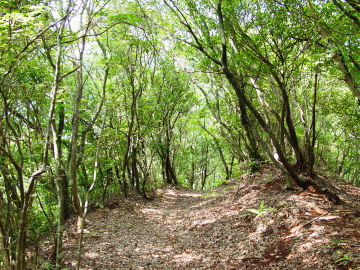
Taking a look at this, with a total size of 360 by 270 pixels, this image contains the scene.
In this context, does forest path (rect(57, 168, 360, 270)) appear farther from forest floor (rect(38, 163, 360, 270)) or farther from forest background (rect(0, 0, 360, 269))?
forest background (rect(0, 0, 360, 269))

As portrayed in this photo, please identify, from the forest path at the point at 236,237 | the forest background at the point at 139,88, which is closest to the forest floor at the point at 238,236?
the forest path at the point at 236,237

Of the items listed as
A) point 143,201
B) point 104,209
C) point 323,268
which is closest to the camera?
point 323,268

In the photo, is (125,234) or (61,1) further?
(125,234)

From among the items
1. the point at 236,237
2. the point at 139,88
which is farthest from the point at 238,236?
the point at 139,88

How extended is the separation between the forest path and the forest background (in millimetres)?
1179

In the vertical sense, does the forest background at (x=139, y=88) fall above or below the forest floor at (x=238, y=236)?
above

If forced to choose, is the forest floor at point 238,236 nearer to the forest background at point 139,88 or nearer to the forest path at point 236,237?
the forest path at point 236,237

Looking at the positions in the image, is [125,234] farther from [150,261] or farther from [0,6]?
[0,6]

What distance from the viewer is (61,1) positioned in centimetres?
692

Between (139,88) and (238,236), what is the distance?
772cm

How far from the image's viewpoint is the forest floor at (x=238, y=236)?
4954 millimetres

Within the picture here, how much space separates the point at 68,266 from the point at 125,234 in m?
2.75

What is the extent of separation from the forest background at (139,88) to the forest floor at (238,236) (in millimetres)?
1093

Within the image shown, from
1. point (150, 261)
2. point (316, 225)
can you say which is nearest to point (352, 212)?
point (316, 225)
